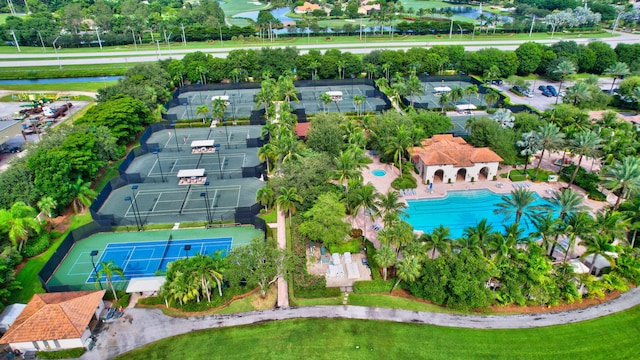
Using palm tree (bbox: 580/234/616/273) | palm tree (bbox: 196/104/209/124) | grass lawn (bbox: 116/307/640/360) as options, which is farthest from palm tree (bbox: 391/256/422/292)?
palm tree (bbox: 196/104/209/124)

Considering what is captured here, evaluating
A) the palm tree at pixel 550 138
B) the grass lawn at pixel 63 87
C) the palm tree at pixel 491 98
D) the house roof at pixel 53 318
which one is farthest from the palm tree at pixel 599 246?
the grass lawn at pixel 63 87

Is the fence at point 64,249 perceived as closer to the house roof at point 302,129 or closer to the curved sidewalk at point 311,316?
the curved sidewalk at point 311,316

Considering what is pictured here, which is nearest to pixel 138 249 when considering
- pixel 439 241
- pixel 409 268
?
pixel 409 268

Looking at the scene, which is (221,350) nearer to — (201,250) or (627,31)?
(201,250)

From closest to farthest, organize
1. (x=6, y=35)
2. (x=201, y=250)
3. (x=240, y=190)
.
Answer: (x=201, y=250)
(x=240, y=190)
(x=6, y=35)

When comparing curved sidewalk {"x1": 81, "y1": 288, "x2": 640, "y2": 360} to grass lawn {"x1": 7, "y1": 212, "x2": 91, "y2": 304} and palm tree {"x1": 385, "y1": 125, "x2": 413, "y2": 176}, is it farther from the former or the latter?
palm tree {"x1": 385, "y1": 125, "x2": 413, "y2": 176}

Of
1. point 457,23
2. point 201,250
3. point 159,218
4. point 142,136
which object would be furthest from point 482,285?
point 457,23
